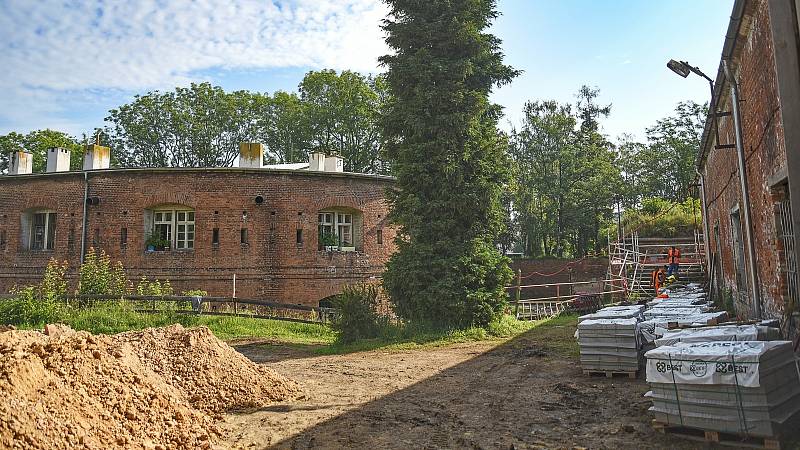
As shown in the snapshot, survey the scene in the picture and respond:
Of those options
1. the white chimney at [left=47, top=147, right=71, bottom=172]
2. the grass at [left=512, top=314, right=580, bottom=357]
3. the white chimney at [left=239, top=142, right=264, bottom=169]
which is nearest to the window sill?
the white chimney at [left=239, top=142, right=264, bottom=169]

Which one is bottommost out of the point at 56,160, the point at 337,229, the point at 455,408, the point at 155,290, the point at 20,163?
the point at 455,408

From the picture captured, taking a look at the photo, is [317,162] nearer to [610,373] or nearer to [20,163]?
[20,163]

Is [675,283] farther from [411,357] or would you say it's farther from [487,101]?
[411,357]

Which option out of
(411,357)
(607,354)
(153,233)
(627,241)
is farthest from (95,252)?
(627,241)

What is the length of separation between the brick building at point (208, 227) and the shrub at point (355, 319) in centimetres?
751

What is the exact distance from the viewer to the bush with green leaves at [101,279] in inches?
708

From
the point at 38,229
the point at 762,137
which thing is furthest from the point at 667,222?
the point at 38,229

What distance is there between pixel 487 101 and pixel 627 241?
709 inches

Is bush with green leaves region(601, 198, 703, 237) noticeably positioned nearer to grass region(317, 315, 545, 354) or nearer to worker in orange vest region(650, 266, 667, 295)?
worker in orange vest region(650, 266, 667, 295)

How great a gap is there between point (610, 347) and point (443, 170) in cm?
709

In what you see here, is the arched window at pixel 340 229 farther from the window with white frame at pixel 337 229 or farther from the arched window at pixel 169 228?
the arched window at pixel 169 228

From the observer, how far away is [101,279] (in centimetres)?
1814

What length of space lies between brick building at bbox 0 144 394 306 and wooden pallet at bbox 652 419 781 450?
1663 cm

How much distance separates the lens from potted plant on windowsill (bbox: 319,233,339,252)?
70.0ft
